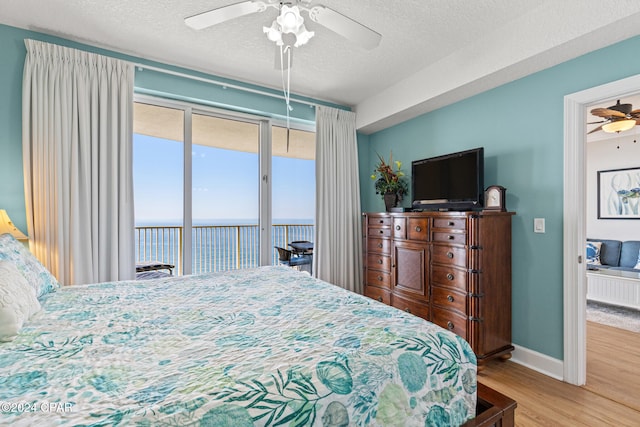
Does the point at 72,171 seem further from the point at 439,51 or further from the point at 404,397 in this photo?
the point at 439,51

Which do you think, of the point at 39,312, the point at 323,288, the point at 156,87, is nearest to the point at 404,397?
the point at 323,288

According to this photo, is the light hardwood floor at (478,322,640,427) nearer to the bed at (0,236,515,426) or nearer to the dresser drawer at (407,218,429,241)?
the bed at (0,236,515,426)

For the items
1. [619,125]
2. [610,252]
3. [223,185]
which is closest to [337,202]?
[223,185]

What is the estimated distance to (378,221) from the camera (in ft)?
11.1

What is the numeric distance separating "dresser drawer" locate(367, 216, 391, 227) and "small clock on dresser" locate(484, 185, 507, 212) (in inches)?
37.7

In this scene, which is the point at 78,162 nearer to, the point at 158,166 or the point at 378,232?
the point at 158,166

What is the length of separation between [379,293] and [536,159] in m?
1.97

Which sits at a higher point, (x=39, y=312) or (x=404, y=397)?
(x=39, y=312)

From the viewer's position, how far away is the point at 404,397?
98 cm

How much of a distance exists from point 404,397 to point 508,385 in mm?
1820

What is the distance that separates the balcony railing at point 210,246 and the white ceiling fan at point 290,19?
7.63 ft

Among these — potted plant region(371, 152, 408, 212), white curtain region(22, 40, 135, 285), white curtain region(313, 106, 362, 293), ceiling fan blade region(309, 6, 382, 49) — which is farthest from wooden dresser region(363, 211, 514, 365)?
white curtain region(22, 40, 135, 285)

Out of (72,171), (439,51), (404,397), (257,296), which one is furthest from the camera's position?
(439,51)

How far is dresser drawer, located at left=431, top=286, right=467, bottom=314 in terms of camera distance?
2443 mm
